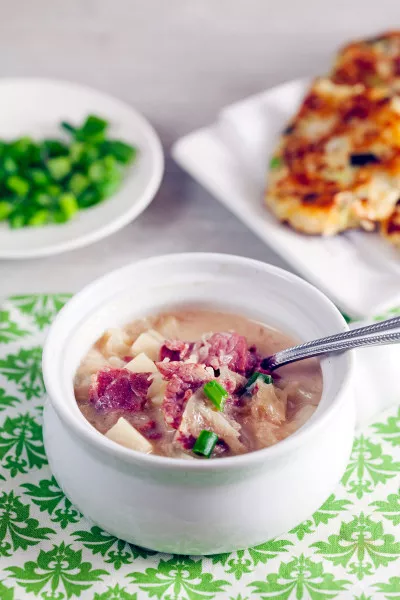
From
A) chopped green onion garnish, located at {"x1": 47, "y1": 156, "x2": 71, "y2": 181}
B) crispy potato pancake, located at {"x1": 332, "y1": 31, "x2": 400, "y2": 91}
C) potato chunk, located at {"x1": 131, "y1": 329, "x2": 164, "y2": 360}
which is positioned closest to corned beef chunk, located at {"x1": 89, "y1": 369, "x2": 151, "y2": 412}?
potato chunk, located at {"x1": 131, "y1": 329, "x2": 164, "y2": 360}

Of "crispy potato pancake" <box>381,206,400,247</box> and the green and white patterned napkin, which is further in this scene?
"crispy potato pancake" <box>381,206,400,247</box>

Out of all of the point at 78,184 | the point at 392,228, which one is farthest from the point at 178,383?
the point at 78,184

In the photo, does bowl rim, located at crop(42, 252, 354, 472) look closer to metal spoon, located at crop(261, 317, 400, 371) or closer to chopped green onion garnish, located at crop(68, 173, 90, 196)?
metal spoon, located at crop(261, 317, 400, 371)

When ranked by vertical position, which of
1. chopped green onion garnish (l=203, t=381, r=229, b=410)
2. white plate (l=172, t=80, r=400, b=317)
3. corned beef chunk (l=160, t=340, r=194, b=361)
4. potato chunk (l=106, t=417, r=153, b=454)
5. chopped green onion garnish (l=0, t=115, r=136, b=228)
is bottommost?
chopped green onion garnish (l=0, t=115, r=136, b=228)

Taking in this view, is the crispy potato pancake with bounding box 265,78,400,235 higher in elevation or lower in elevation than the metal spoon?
lower

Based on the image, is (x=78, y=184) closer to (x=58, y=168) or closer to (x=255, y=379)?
(x=58, y=168)

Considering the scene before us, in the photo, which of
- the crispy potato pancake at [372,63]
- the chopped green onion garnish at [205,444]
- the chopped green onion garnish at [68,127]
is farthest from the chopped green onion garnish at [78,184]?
the chopped green onion garnish at [205,444]
